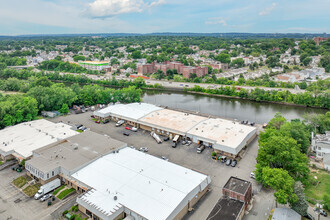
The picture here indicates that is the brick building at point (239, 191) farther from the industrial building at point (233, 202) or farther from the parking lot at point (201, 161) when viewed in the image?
the parking lot at point (201, 161)

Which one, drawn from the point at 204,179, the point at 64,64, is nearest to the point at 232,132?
the point at 204,179

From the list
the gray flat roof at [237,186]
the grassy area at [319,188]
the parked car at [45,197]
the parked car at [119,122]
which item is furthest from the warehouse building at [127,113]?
the grassy area at [319,188]

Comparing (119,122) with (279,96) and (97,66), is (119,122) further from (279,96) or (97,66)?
(97,66)

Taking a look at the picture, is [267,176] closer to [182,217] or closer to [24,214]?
[182,217]

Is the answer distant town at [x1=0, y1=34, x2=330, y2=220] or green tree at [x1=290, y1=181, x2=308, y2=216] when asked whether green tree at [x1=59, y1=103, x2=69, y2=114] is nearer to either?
distant town at [x1=0, y1=34, x2=330, y2=220]

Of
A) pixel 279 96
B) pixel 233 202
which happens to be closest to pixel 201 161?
pixel 233 202

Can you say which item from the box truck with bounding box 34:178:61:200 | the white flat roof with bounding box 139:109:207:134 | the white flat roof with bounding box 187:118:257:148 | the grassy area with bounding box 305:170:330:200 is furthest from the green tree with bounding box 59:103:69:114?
the grassy area with bounding box 305:170:330:200
